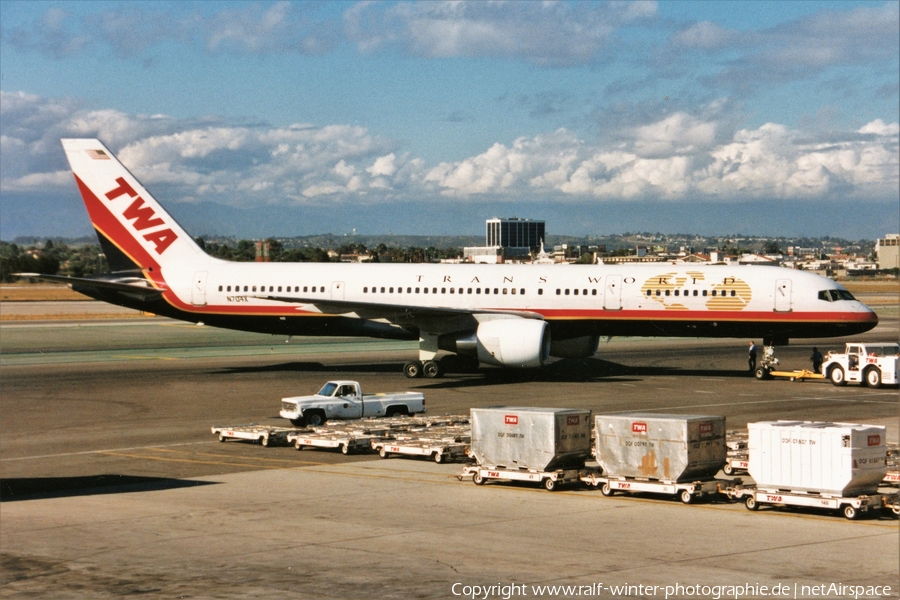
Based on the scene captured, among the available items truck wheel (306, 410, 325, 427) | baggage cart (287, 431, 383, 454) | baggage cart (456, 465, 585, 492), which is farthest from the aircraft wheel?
baggage cart (456, 465, 585, 492)

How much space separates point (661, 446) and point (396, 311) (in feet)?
83.7

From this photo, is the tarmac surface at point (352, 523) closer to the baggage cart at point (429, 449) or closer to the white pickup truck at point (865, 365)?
the baggage cart at point (429, 449)

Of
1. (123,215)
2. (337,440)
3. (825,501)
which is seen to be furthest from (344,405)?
(123,215)

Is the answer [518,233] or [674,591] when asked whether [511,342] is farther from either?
[518,233]

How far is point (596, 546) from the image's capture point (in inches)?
741

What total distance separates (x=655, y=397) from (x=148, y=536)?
1017 inches

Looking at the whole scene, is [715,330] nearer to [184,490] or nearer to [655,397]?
[655,397]

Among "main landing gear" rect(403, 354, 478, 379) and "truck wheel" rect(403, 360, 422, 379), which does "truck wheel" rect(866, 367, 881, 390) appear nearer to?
"main landing gear" rect(403, 354, 478, 379)

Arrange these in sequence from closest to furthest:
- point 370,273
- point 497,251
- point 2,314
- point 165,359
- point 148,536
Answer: point 148,536 < point 370,273 < point 165,359 < point 2,314 < point 497,251

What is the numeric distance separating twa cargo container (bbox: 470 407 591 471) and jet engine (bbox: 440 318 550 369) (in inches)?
760

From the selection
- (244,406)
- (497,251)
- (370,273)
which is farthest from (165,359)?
(497,251)

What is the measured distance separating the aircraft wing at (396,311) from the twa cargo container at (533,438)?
2127 centimetres

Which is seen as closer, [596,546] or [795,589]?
[795,589]

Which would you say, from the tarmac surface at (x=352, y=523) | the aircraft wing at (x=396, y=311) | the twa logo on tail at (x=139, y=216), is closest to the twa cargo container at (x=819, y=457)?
the tarmac surface at (x=352, y=523)
